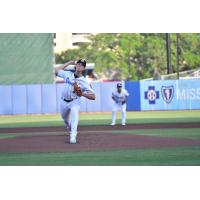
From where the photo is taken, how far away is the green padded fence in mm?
14422

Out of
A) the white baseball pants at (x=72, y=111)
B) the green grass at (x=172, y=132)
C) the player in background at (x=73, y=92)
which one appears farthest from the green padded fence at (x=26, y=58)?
the green grass at (x=172, y=132)

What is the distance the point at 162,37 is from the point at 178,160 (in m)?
4.11

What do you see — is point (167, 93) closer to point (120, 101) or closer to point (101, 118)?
point (120, 101)

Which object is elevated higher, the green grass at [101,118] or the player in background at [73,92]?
the player in background at [73,92]

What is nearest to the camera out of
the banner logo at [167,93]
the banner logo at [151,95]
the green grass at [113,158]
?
the green grass at [113,158]

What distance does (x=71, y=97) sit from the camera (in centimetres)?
1359

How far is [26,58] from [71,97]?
1752 mm

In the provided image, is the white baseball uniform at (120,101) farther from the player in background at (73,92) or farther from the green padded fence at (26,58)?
the player in background at (73,92)

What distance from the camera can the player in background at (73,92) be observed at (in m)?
13.1

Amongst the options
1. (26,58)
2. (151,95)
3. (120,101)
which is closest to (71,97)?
(26,58)

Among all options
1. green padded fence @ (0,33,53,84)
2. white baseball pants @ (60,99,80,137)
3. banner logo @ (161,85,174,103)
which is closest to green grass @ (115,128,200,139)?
banner logo @ (161,85,174,103)

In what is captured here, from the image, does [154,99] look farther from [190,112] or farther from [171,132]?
[190,112]

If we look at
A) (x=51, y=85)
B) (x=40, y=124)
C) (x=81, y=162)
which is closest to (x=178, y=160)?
(x=81, y=162)

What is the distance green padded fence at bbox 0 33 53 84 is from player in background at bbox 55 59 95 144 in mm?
1208
